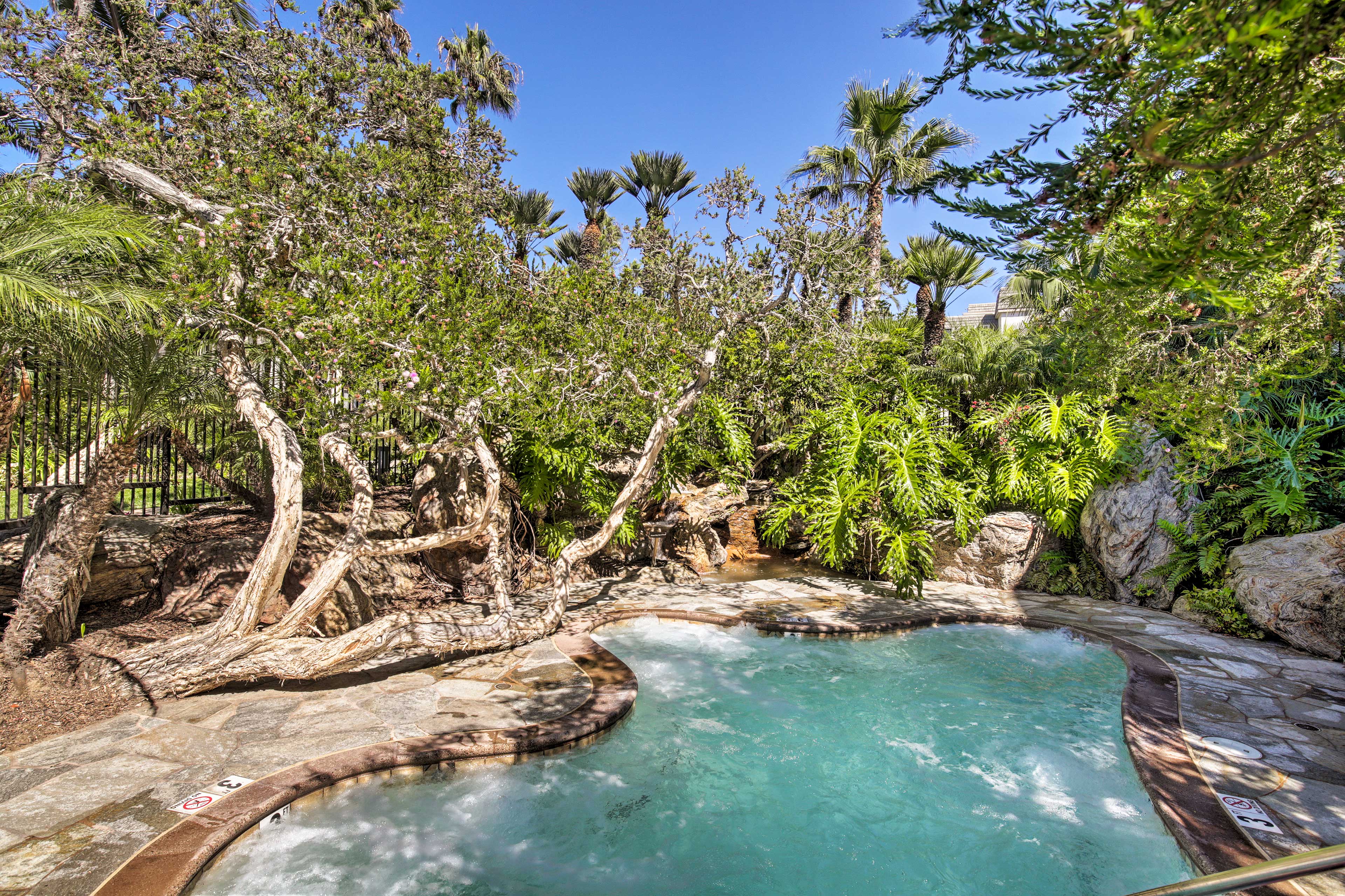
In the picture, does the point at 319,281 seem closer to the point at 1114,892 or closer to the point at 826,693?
the point at 826,693

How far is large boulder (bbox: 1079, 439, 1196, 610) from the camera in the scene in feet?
27.6

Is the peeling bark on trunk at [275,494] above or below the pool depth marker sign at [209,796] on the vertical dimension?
above

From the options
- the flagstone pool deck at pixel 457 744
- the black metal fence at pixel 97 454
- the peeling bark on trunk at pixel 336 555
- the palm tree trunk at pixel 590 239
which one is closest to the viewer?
the flagstone pool deck at pixel 457 744

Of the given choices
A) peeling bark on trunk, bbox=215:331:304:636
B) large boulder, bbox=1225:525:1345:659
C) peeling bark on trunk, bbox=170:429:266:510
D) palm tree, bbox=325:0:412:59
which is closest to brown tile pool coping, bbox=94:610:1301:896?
large boulder, bbox=1225:525:1345:659

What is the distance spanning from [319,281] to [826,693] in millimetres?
5546

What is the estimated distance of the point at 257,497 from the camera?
29.2ft

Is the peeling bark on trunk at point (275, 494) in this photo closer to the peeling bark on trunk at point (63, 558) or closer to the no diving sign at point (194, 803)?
the peeling bark on trunk at point (63, 558)

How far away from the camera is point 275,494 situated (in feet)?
17.8

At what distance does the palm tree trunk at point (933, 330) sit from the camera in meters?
15.7

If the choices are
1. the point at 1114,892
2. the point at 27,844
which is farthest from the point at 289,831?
the point at 1114,892

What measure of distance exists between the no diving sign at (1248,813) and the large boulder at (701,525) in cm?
696

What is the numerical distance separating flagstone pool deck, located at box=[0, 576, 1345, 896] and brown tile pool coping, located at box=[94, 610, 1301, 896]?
1 centimetres

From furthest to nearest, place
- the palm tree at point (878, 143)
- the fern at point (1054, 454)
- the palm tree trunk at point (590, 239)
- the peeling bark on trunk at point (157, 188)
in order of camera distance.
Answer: the palm tree trunk at point (590, 239)
the palm tree at point (878, 143)
the fern at point (1054, 454)
the peeling bark on trunk at point (157, 188)

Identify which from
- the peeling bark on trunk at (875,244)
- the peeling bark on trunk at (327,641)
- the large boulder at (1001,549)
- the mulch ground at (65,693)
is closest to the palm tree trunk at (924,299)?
the peeling bark on trunk at (875,244)
